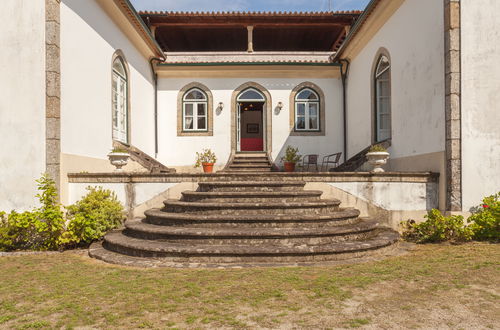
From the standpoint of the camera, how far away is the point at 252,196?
252 inches

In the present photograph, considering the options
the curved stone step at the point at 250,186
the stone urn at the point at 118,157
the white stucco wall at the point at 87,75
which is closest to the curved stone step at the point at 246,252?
the curved stone step at the point at 250,186

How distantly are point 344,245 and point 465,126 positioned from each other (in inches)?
140

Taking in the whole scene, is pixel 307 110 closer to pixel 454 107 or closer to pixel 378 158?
pixel 378 158

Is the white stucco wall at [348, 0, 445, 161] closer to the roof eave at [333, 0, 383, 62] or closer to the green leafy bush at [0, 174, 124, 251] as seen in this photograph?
the roof eave at [333, 0, 383, 62]

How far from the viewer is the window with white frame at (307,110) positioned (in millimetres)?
12844

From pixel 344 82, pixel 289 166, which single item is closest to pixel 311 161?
pixel 289 166

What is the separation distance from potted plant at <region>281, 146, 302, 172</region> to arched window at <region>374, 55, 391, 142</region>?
10.4 feet

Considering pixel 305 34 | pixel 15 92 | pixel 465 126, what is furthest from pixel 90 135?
pixel 305 34

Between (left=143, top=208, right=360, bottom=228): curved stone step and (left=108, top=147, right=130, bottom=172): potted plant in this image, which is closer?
(left=143, top=208, right=360, bottom=228): curved stone step

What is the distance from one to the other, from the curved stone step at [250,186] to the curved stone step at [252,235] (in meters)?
1.42

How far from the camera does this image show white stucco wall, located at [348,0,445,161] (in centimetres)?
661

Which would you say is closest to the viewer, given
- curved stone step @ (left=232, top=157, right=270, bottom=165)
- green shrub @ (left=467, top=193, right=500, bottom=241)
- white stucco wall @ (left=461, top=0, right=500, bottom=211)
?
green shrub @ (left=467, top=193, right=500, bottom=241)

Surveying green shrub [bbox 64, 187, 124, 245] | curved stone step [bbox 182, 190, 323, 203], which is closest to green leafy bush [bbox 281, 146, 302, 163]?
curved stone step [bbox 182, 190, 323, 203]

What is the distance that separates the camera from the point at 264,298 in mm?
3410
